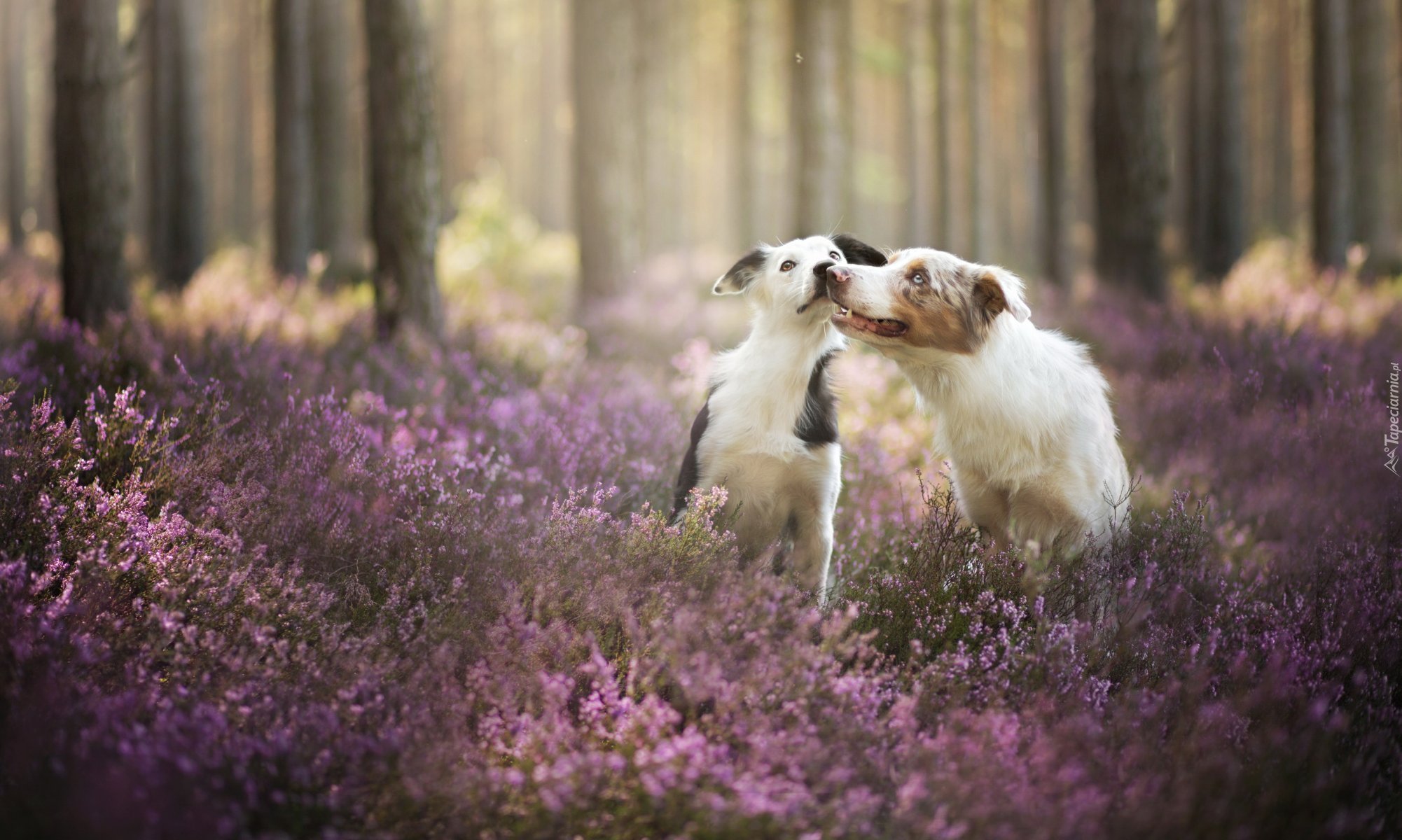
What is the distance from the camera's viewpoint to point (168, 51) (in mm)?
14586

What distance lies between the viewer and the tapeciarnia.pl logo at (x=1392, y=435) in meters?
5.39

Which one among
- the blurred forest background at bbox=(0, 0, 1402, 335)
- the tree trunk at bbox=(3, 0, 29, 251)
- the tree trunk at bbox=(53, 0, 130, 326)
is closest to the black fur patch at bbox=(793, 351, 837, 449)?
the blurred forest background at bbox=(0, 0, 1402, 335)

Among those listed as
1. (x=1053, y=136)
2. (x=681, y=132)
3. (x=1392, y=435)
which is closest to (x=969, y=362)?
(x=1392, y=435)

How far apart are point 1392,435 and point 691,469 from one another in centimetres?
419

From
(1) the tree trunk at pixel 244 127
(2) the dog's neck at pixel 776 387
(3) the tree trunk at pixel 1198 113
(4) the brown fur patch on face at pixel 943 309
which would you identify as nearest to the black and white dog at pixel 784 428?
(2) the dog's neck at pixel 776 387

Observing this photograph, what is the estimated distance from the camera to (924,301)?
13.2 feet

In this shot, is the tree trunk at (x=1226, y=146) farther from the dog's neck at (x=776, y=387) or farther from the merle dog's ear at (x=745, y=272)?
the dog's neck at (x=776, y=387)

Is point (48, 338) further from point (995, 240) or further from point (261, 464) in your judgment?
point (995, 240)

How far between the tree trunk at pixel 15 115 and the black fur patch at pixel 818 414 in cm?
2588

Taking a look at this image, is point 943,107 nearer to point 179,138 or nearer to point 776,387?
point 179,138

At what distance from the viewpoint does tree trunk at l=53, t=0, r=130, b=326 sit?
730 centimetres

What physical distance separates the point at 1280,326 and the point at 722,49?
3009 cm

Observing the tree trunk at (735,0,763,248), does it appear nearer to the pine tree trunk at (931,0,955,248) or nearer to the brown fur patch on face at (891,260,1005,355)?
the pine tree trunk at (931,0,955,248)

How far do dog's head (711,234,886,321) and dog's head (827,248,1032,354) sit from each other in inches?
5.4
